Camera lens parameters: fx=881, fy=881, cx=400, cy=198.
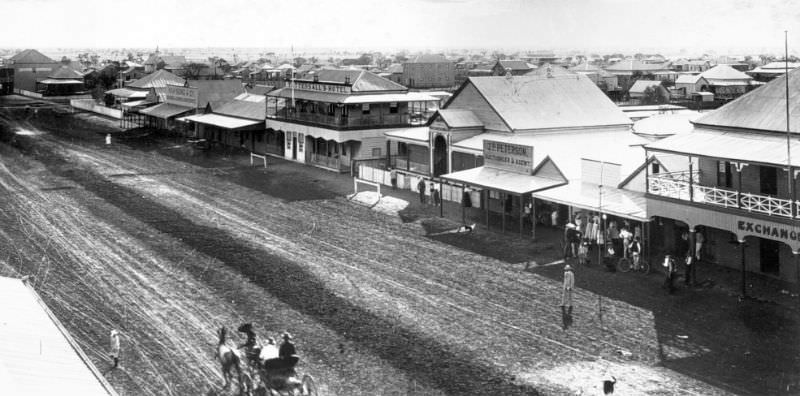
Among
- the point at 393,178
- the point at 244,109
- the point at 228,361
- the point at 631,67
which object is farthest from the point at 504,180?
the point at 631,67

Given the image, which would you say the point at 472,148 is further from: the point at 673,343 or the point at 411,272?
the point at 673,343

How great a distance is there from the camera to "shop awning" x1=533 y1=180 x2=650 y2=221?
33469mm

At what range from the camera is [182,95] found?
86.9m

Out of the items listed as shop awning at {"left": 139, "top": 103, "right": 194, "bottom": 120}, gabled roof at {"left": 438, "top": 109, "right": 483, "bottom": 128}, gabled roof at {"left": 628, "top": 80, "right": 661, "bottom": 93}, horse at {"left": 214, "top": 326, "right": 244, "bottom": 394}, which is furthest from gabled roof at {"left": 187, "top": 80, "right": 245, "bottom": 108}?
horse at {"left": 214, "top": 326, "right": 244, "bottom": 394}

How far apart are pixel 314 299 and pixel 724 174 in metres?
15.6

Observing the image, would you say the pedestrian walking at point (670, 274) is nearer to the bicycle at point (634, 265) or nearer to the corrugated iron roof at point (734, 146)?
the bicycle at point (634, 265)

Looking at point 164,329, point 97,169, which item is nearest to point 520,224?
point 164,329

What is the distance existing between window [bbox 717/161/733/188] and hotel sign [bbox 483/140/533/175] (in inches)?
415

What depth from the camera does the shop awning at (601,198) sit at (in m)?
33.5

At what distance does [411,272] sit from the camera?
32.8 meters

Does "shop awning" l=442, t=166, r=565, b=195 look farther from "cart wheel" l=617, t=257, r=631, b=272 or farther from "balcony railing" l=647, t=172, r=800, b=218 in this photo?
"cart wheel" l=617, t=257, r=631, b=272

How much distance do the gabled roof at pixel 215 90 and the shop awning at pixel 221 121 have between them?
3110mm

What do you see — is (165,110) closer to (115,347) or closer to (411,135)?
(411,135)

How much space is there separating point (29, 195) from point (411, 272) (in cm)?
2866
